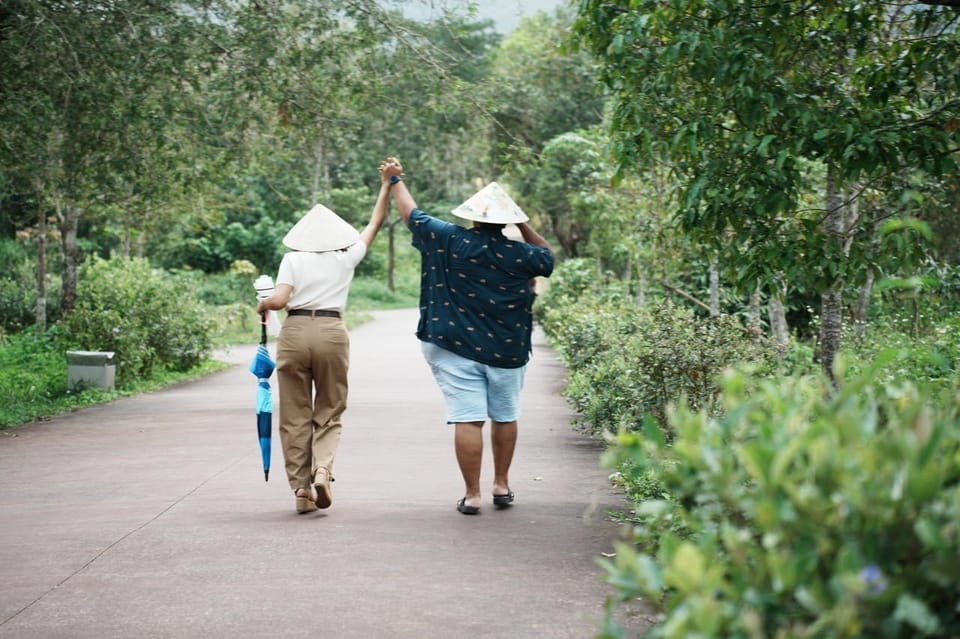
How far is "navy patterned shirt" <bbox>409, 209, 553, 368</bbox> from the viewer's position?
24.8ft

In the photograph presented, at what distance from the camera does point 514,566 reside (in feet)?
20.4

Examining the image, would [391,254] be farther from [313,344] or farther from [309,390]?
[313,344]

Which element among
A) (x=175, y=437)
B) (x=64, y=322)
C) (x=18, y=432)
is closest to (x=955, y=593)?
(x=175, y=437)

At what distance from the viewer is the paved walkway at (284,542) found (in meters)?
5.24

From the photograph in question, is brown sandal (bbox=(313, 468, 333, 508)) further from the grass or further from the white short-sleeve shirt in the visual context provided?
the grass

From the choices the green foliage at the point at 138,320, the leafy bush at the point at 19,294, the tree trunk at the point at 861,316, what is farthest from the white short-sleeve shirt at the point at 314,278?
the leafy bush at the point at 19,294

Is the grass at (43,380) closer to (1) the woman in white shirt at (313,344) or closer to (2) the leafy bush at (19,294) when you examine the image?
(2) the leafy bush at (19,294)

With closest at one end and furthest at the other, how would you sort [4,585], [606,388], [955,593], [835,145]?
[955,593]
[4,585]
[835,145]
[606,388]

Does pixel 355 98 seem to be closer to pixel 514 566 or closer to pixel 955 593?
pixel 514 566

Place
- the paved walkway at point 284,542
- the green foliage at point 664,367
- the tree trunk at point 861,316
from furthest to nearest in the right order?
the tree trunk at point 861,316 → the green foliage at point 664,367 → the paved walkway at point 284,542

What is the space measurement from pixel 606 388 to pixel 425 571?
18.9 ft

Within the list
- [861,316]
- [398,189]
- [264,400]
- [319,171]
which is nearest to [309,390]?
[264,400]

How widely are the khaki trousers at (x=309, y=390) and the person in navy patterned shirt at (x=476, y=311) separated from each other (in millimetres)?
618

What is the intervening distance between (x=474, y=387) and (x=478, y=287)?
63 centimetres
